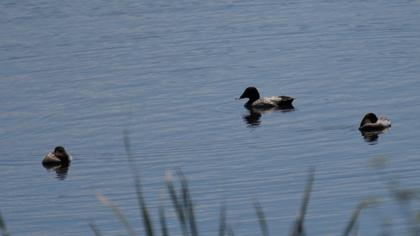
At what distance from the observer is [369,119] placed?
20.7 meters

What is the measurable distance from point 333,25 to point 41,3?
1408 centimetres

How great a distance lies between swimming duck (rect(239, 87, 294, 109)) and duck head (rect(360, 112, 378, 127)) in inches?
121

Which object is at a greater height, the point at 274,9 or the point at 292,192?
the point at 274,9

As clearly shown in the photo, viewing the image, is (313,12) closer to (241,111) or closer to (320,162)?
(241,111)

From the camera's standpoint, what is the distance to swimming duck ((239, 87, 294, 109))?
24.0 m

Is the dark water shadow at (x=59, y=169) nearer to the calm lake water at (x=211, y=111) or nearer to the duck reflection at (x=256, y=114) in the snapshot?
the calm lake water at (x=211, y=111)

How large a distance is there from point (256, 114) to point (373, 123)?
14.6 ft

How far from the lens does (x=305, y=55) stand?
3119 centimetres

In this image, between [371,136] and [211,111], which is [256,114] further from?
[371,136]

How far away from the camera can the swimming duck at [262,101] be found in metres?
24.0

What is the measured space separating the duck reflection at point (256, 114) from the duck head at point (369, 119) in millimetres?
2599

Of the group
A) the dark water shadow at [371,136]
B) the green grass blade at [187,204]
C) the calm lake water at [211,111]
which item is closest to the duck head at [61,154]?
the calm lake water at [211,111]

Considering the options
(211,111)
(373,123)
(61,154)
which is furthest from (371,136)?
(61,154)

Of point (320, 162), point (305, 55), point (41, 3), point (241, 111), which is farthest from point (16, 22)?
point (320, 162)
